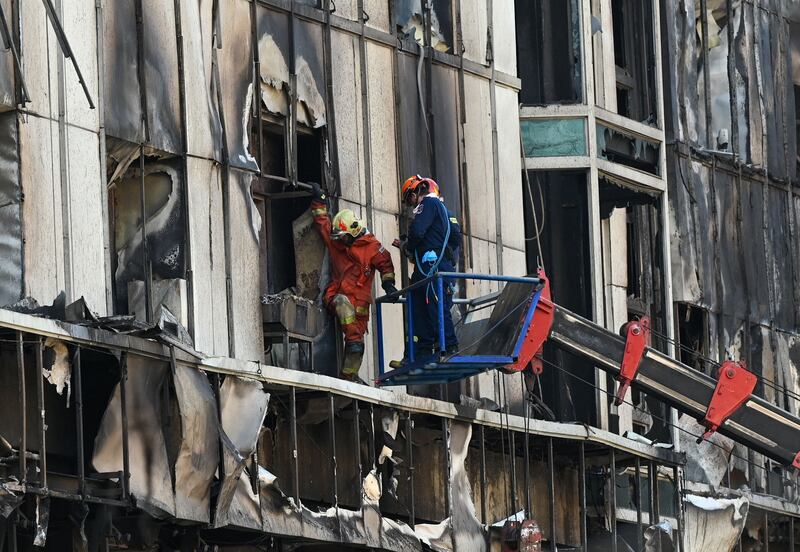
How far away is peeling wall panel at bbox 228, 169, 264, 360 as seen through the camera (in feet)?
101

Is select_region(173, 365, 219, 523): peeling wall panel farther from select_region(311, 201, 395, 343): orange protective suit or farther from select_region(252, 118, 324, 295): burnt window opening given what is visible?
select_region(311, 201, 395, 343): orange protective suit

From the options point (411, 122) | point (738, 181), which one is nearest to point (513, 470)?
point (411, 122)

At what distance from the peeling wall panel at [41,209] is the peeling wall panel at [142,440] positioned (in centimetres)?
123

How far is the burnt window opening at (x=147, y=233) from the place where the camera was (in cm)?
2947

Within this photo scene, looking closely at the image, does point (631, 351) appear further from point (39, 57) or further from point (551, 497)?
point (39, 57)

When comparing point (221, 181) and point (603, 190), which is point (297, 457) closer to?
point (221, 181)

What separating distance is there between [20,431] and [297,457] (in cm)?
598

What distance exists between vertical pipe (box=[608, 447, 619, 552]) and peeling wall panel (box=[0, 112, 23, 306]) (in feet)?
41.3

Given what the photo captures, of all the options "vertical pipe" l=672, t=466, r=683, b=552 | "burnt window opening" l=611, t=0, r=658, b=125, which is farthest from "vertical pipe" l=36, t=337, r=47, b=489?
"burnt window opening" l=611, t=0, r=658, b=125

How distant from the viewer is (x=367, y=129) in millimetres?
33812

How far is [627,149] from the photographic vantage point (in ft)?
131

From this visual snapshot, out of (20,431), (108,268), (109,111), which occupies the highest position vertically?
(109,111)

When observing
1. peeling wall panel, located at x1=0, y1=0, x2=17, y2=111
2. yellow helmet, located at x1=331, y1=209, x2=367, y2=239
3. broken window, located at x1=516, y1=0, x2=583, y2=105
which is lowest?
yellow helmet, located at x1=331, y1=209, x2=367, y2=239

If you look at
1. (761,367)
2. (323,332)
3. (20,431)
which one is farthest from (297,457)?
(761,367)
